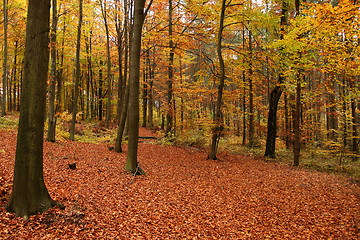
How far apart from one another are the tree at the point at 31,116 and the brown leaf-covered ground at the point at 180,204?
293 mm

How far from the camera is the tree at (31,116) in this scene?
3.38 m

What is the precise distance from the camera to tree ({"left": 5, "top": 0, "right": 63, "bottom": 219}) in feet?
11.1

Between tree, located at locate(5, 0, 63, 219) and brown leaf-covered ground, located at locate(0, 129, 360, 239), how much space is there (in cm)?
29

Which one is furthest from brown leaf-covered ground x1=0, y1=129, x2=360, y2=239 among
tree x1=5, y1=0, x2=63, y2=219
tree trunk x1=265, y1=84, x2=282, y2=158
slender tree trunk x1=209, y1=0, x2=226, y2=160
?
tree trunk x1=265, y1=84, x2=282, y2=158

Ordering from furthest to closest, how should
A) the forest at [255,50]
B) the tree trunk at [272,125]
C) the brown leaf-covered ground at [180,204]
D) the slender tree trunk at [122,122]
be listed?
the tree trunk at [272,125] < the slender tree trunk at [122,122] < the forest at [255,50] < the brown leaf-covered ground at [180,204]

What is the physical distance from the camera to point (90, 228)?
12.5ft

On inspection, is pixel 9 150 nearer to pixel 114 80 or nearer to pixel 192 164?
pixel 192 164

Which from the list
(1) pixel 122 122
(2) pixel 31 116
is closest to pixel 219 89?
(1) pixel 122 122

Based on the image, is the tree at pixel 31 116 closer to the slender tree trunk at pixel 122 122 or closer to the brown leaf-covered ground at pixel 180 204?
the brown leaf-covered ground at pixel 180 204

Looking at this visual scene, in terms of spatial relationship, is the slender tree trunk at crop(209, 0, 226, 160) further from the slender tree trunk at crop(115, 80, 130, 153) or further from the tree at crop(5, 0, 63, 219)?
the tree at crop(5, 0, 63, 219)

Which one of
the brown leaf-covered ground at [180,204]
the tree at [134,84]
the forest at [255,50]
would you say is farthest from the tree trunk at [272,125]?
the tree at [134,84]

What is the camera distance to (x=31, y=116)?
342 cm

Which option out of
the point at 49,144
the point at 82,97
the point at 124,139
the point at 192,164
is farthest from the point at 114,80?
the point at 192,164

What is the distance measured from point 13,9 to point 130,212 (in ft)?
59.9
